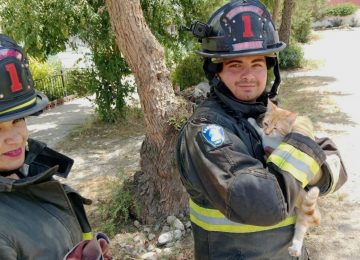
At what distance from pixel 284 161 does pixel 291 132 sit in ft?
0.54

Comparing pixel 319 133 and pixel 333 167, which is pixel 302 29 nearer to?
pixel 319 133

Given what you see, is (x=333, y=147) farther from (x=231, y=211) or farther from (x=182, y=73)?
(x=182, y=73)

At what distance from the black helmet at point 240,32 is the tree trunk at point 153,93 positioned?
2313mm

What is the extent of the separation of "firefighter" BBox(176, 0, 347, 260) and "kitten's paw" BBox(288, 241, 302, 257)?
0.10 feet

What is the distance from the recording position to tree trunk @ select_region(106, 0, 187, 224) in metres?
4.03

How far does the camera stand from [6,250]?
128cm

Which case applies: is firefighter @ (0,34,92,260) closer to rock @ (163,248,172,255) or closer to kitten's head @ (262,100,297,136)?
kitten's head @ (262,100,297,136)

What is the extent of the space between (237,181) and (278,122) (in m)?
0.39

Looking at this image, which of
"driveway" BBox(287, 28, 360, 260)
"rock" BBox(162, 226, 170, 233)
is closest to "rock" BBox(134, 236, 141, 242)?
"rock" BBox(162, 226, 170, 233)

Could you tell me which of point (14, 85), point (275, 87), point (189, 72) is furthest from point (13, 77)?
point (189, 72)

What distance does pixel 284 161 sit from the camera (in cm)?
149

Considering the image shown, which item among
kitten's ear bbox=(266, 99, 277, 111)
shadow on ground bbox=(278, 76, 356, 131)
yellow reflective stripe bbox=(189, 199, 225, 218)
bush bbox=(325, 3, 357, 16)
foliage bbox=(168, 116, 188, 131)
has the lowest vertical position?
shadow on ground bbox=(278, 76, 356, 131)

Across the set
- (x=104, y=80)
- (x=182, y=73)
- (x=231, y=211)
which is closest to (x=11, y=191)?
(x=231, y=211)

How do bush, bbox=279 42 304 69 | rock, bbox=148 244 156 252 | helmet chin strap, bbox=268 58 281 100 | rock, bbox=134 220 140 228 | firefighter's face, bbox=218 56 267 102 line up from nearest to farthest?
firefighter's face, bbox=218 56 267 102, helmet chin strap, bbox=268 58 281 100, rock, bbox=148 244 156 252, rock, bbox=134 220 140 228, bush, bbox=279 42 304 69
